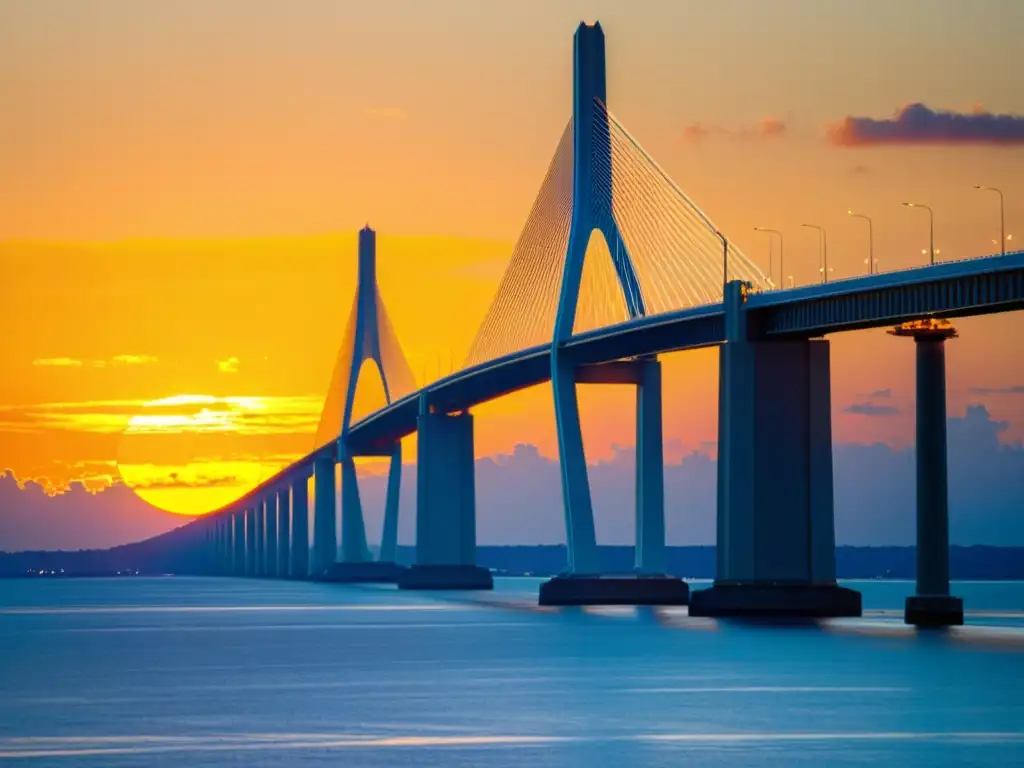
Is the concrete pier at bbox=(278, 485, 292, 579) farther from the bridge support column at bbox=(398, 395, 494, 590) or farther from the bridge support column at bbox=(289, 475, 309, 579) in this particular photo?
the bridge support column at bbox=(398, 395, 494, 590)

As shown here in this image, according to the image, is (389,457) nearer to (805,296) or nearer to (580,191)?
(580,191)

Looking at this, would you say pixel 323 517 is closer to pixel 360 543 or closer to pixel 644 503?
pixel 360 543

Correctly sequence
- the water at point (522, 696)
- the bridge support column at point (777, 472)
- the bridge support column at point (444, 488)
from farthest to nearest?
the bridge support column at point (444, 488), the bridge support column at point (777, 472), the water at point (522, 696)

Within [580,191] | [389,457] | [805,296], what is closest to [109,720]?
[805,296]

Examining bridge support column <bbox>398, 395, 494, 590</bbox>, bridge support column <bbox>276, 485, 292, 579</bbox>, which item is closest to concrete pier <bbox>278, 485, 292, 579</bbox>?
bridge support column <bbox>276, 485, 292, 579</bbox>

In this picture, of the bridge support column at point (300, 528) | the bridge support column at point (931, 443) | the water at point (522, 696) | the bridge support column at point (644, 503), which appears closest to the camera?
the water at point (522, 696)

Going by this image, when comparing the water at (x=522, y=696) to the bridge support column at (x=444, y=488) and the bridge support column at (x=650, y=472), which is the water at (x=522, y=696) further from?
the bridge support column at (x=444, y=488)

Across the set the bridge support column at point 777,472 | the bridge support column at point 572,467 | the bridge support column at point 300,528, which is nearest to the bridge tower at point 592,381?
the bridge support column at point 572,467
